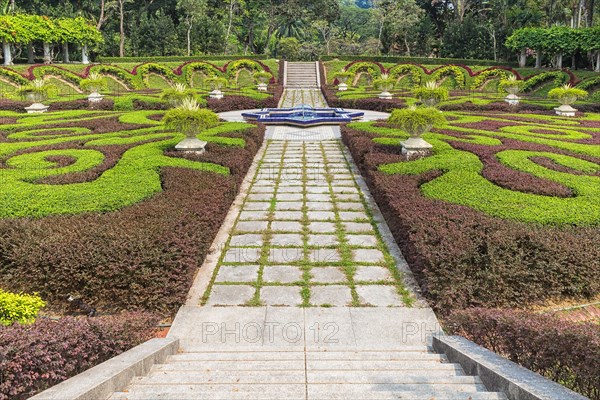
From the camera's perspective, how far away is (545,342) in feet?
10.5

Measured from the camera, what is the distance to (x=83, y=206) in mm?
6145

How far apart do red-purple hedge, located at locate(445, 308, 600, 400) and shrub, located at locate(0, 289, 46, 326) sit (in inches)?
146

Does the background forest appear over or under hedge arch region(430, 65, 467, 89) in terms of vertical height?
over

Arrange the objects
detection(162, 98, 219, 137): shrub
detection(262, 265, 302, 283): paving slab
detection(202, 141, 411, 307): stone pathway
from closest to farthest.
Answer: detection(202, 141, 411, 307): stone pathway < detection(262, 265, 302, 283): paving slab < detection(162, 98, 219, 137): shrub

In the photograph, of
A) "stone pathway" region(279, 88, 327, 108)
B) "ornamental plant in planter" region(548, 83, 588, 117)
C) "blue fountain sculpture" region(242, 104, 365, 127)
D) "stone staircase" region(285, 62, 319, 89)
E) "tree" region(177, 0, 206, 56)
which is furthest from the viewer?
"tree" region(177, 0, 206, 56)

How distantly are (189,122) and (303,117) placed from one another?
8641 mm

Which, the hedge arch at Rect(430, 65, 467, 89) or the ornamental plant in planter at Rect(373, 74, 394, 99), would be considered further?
the hedge arch at Rect(430, 65, 467, 89)

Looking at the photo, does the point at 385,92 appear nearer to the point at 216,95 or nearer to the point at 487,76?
the point at 216,95

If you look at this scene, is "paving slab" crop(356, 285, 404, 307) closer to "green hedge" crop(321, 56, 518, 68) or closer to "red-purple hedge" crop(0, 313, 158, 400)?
"red-purple hedge" crop(0, 313, 158, 400)

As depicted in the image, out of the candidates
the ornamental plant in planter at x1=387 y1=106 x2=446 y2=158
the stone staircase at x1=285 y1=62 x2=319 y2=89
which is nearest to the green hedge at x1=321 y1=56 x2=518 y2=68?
the stone staircase at x1=285 y1=62 x2=319 y2=89

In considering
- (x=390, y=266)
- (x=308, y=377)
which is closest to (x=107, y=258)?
(x=308, y=377)

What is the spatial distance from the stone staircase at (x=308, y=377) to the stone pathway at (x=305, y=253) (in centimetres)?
111

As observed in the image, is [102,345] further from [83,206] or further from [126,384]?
[83,206]

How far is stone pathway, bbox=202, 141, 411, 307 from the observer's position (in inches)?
202
